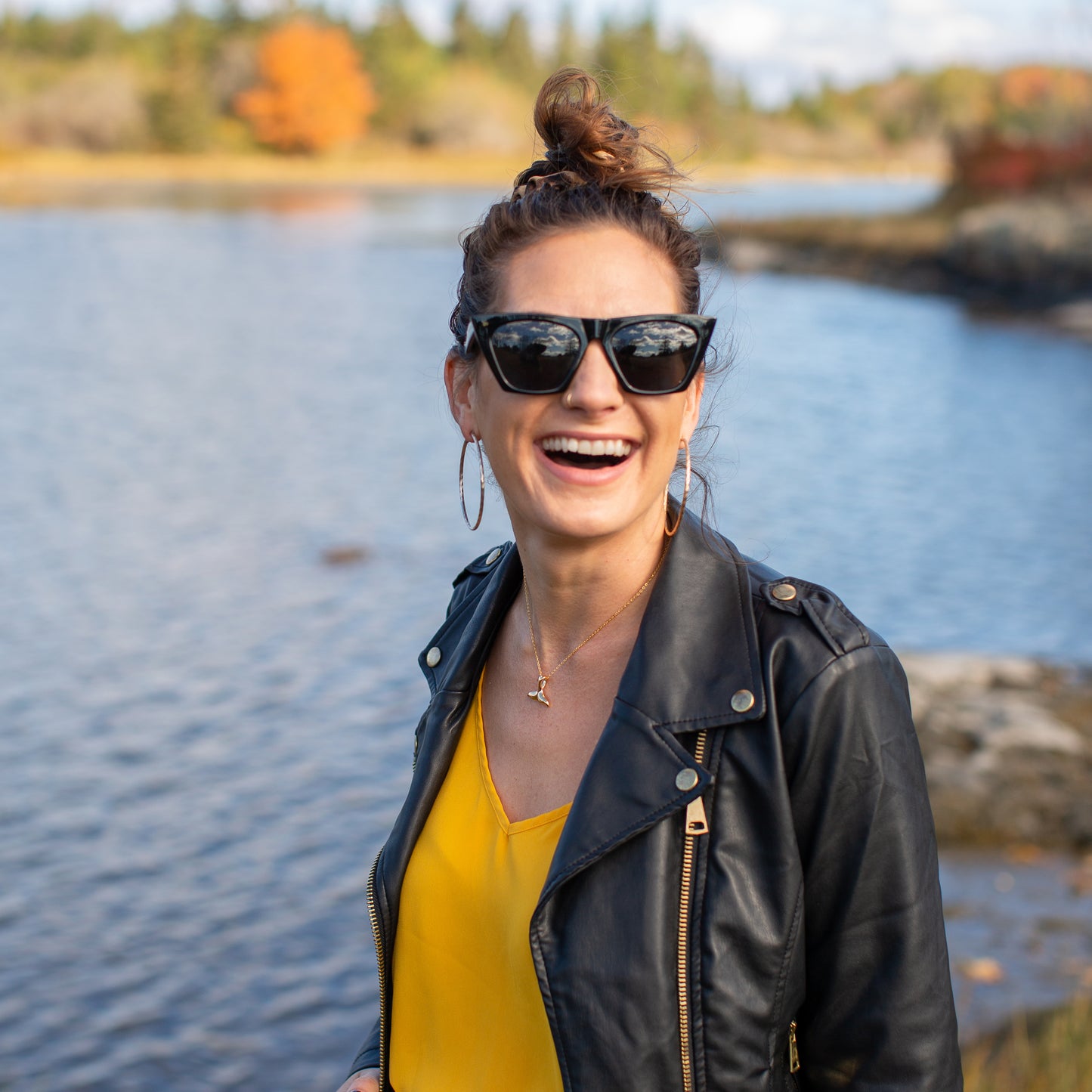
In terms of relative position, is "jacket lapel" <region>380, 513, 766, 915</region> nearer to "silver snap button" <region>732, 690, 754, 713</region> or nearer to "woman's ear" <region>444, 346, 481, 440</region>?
"silver snap button" <region>732, 690, 754, 713</region>

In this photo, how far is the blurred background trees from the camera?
68.3m

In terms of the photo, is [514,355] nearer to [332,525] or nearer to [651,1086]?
[651,1086]

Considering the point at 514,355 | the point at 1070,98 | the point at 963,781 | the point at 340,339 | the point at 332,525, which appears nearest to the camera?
the point at 514,355

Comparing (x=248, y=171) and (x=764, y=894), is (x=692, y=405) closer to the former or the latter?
(x=764, y=894)

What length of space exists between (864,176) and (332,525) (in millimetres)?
101145

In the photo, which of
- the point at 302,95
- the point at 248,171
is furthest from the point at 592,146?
the point at 302,95

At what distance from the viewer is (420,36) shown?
304 ft

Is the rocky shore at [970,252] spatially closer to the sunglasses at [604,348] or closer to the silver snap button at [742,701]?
the sunglasses at [604,348]

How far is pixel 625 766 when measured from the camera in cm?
186

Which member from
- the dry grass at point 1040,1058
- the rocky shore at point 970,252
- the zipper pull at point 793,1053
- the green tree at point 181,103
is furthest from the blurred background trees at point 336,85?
the zipper pull at point 793,1053

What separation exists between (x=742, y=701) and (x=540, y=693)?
0.52 metres

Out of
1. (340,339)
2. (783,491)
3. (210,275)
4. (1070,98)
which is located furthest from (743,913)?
(1070,98)

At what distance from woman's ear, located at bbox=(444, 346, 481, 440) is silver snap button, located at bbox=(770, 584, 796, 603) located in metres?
0.66

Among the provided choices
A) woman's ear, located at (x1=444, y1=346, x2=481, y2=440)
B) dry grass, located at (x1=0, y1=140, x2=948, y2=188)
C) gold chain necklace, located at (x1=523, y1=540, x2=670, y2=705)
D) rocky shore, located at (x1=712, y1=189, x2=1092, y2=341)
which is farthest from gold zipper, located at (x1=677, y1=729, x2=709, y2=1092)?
dry grass, located at (x1=0, y1=140, x2=948, y2=188)
